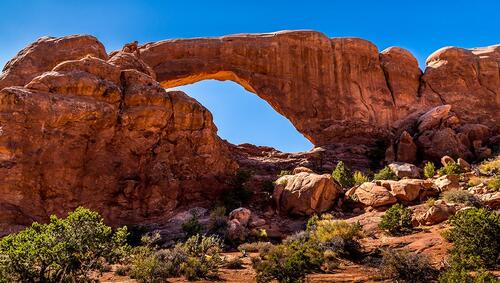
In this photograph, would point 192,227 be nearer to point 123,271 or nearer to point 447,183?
point 123,271

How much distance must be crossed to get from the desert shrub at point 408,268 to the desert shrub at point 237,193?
12.7 metres

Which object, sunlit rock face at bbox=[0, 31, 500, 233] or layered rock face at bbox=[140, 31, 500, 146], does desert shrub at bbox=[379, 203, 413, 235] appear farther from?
layered rock face at bbox=[140, 31, 500, 146]

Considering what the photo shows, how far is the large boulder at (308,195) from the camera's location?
24.4m

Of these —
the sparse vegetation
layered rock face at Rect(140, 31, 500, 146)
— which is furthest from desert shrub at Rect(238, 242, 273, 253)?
layered rock face at Rect(140, 31, 500, 146)

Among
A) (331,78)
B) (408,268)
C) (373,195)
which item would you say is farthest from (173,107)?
(408,268)

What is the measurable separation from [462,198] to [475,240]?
6.31m

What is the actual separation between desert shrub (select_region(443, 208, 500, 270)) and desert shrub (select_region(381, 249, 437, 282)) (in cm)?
77

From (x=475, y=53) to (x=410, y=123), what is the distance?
416 inches

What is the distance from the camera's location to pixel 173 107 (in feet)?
92.9

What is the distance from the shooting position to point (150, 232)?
2317 centimetres

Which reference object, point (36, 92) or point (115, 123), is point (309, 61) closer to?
point (115, 123)


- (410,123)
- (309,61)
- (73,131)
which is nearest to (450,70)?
(410,123)

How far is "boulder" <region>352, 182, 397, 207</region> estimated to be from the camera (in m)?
23.1

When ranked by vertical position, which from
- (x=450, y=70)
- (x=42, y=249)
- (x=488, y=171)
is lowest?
(x=42, y=249)
